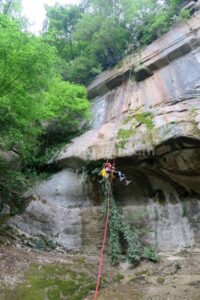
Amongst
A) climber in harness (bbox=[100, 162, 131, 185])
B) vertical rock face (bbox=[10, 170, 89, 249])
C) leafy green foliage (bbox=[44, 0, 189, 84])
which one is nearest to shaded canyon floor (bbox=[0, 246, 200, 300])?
vertical rock face (bbox=[10, 170, 89, 249])

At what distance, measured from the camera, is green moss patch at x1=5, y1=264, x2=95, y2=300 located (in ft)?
23.6

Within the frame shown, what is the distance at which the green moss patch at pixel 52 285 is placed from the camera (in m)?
7.18

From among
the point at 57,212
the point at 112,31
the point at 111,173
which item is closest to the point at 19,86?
the point at 111,173

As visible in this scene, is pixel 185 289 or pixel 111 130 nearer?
pixel 185 289

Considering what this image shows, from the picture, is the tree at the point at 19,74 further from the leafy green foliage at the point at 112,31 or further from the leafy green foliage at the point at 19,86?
the leafy green foliage at the point at 112,31

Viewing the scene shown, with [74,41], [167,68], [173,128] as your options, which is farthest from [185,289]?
[74,41]

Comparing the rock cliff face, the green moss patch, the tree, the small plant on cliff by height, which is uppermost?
the tree

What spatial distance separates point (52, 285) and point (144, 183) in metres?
5.36

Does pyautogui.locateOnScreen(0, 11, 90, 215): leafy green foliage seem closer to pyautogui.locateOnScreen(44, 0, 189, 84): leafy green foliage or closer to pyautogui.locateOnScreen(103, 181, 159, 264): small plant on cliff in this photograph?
pyautogui.locateOnScreen(103, 181, 159, 264): small plant on cliff

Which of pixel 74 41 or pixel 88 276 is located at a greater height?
pixel 74 41

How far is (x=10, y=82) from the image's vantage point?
955cm

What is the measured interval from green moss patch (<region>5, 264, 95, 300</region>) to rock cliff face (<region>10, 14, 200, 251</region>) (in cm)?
216

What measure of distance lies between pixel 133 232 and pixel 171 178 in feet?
8.10

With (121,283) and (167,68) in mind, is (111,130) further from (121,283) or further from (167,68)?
(121,283)
